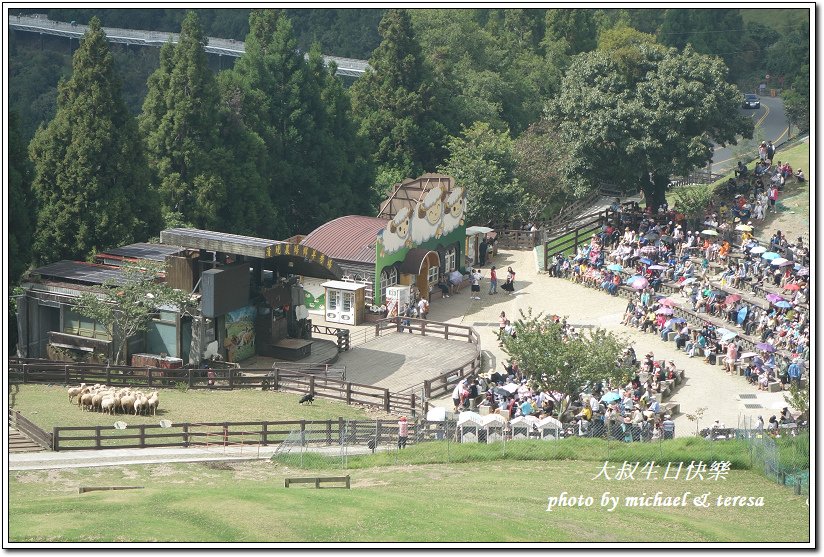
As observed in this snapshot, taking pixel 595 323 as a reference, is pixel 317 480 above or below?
below

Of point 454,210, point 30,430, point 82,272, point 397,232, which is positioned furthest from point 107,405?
point 454,210

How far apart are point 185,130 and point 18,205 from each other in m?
15.8

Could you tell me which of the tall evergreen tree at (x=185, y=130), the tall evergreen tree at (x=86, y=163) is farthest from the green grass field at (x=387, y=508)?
the tall evergreen tree at (x=185, y=130)

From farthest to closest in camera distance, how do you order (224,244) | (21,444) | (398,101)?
(398,101), (224,244), (21,444)

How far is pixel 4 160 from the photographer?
40594 millimetres

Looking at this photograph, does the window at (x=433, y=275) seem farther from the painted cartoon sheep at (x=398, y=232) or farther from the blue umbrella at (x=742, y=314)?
the blue umbrella at (x=742, y=314)

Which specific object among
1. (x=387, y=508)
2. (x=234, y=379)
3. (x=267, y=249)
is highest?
(x=267, y=249)

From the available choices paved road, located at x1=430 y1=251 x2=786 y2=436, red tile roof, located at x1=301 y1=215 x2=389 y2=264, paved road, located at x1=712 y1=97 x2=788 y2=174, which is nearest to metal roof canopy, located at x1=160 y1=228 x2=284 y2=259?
paved road, located at x1=430 y1=251 x2=786 y2=436

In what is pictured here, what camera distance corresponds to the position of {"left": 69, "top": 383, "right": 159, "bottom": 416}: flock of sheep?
49.3m

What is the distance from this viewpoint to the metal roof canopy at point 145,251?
58994 millimetres

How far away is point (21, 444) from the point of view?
4481 centimetres

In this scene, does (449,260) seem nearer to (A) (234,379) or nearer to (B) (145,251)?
(B) (145,251)

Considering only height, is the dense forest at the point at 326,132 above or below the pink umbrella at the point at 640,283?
above

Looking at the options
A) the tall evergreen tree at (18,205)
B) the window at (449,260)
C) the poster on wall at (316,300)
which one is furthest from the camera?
the window at (449,260)
